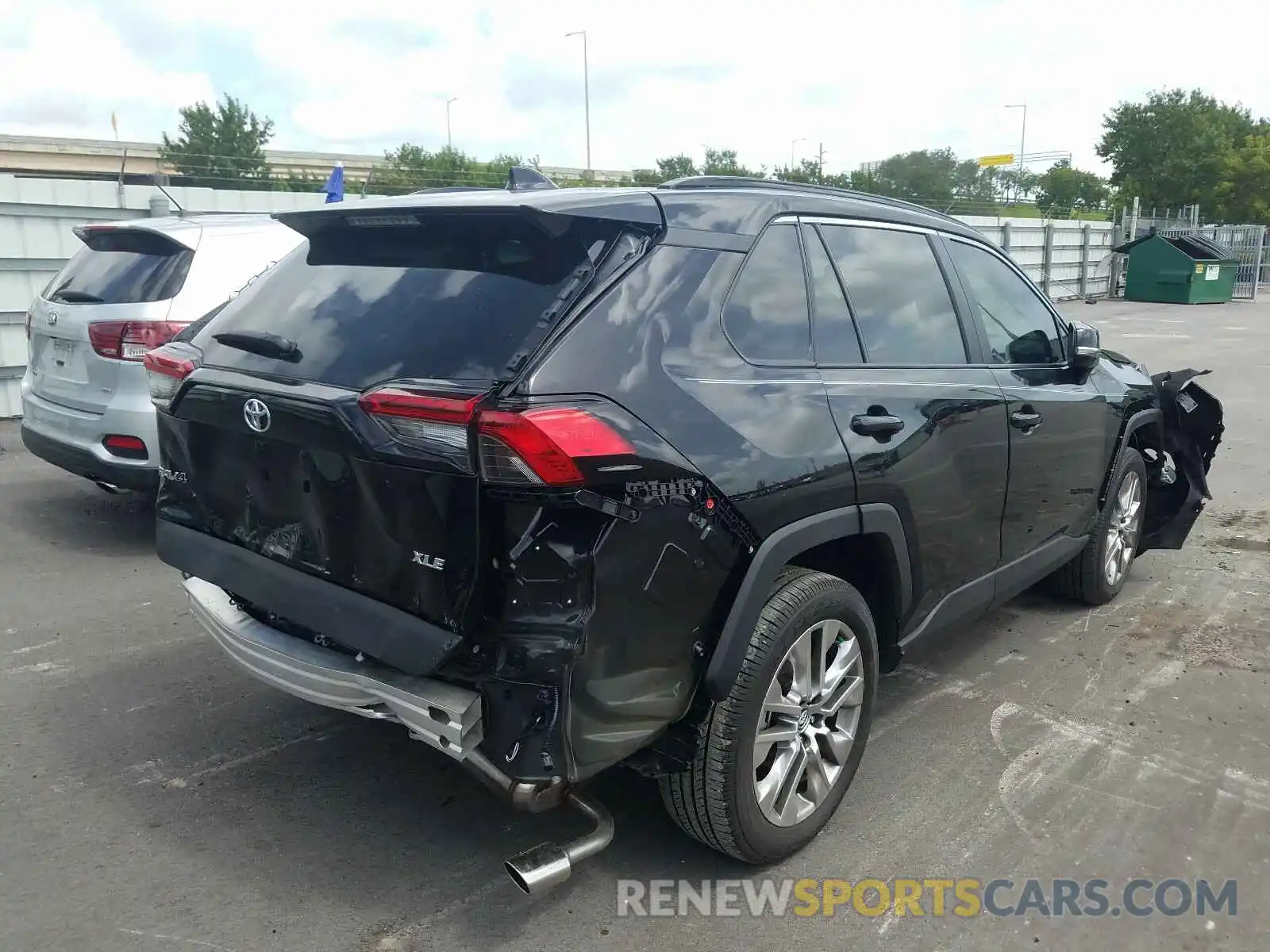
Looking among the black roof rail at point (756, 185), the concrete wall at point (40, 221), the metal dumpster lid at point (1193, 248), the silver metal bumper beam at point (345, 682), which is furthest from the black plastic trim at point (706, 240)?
the metal dumpster lid at point (1193, 248)

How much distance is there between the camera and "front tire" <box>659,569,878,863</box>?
9.09ft

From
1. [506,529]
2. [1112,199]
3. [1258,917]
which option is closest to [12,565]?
[506,529]

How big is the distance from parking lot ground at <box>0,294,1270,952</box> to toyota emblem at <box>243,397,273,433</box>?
49.6 inches

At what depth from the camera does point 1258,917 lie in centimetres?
288

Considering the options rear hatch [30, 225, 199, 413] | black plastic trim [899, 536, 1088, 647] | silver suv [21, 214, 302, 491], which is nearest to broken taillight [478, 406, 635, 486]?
black plastic trim [899, 536, 1088, 647]

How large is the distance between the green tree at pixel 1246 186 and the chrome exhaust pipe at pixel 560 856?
165 feet

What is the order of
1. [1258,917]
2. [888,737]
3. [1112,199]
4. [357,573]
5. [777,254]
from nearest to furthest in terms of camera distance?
[357,573]
[1258,917]
[777,254]
[888,737]
[1112,199]

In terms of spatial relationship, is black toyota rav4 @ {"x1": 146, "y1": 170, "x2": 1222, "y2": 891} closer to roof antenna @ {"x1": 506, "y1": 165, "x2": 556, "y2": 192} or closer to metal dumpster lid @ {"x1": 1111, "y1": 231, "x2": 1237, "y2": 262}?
roof antenna @ {"x1": 506, "y1": 165, "x2": 556, "y2": 192}

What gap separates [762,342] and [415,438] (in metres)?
1.05

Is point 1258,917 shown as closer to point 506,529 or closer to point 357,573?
point 506,529

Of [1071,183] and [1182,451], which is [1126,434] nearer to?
[1182,451]

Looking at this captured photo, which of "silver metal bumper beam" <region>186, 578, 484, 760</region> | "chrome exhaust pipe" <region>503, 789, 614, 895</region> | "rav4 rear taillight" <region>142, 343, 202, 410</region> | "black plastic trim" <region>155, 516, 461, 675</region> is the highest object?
"rav4 rear taillight" <region>142, 343, 202, 410</region>

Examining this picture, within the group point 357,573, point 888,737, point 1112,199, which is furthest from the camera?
point 1112,199

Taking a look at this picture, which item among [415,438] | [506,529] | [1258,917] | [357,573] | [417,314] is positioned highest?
[417,314]
